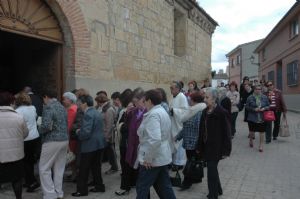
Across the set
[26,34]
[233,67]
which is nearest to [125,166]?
[26,34]

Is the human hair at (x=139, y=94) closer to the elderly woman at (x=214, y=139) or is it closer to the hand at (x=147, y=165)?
the elderly woman at (x=214, y=139)

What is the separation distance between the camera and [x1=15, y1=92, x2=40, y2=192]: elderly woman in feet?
19.7

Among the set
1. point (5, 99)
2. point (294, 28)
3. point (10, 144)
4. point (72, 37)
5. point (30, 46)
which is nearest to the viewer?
point (10, 144)

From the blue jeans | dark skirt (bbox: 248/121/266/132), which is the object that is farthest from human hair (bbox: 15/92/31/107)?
dark skirt (bbox: 248/121/266/132)

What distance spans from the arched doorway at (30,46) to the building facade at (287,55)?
16.6 m

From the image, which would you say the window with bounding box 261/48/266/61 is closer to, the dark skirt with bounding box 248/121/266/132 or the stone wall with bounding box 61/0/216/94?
the stone wall with bounding box 61/0/216/94

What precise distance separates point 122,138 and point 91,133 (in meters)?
0.60

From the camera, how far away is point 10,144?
4.99m

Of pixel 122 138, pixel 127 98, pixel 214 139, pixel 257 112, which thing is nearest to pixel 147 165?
pixel 214 139

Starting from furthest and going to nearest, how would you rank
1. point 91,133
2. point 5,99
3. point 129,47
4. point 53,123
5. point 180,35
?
point 180,35 < point 129,47 < point 91,133 < point 53,123 < point 5,99

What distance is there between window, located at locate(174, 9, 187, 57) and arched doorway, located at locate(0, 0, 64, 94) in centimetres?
744

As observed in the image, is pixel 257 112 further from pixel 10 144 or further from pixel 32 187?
pixel 10 144

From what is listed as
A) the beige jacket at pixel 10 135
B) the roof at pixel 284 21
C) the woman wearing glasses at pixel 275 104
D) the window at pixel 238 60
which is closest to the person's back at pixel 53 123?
the beige jacket at pixel 10 135

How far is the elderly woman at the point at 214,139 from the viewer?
5324mm
